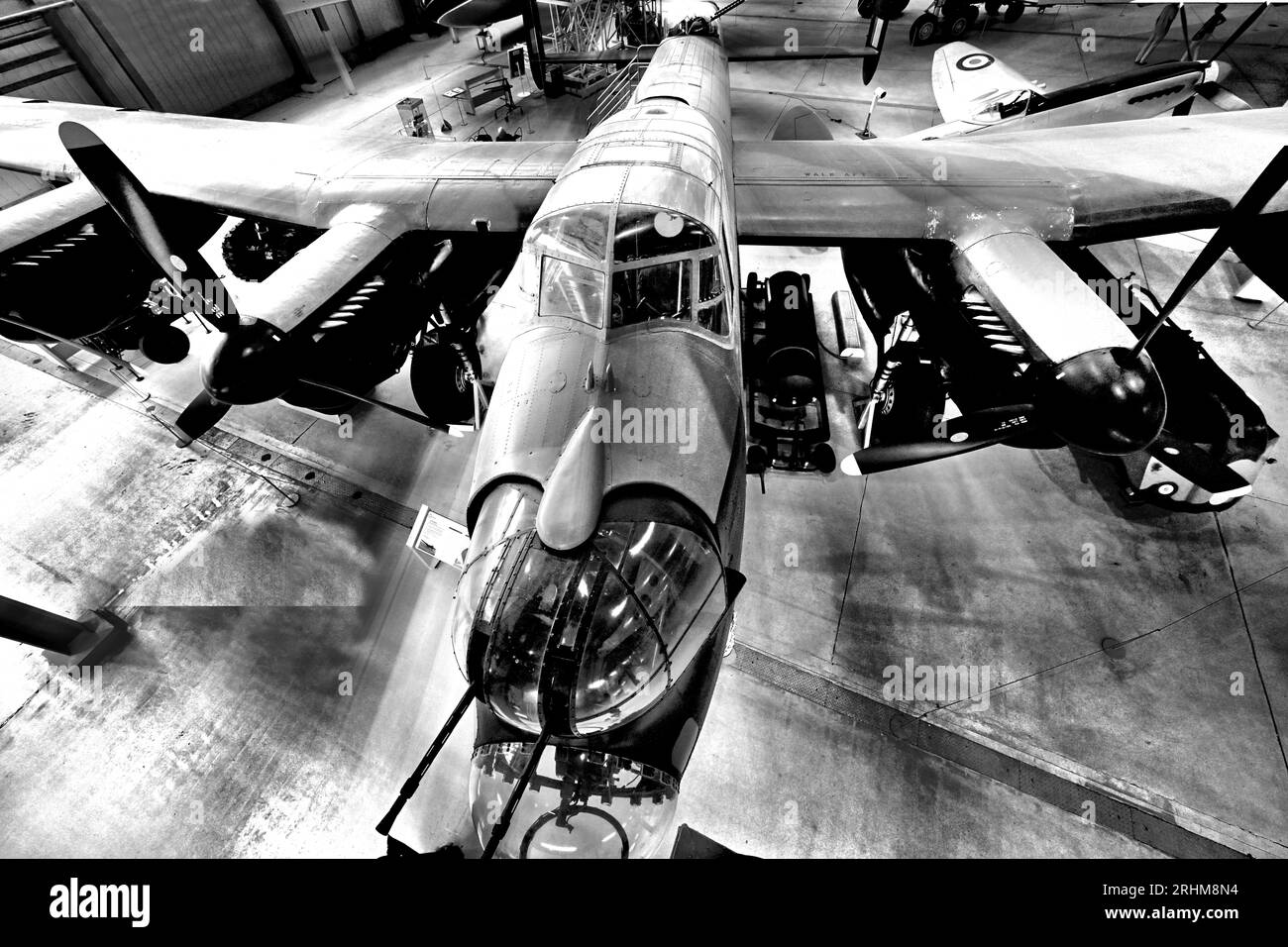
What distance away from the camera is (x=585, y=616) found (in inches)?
116

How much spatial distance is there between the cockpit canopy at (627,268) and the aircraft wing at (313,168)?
2947mm

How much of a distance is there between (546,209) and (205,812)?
254 inches

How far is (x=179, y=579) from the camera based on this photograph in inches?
259

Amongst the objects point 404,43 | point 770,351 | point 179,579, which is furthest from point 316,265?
point 404,43

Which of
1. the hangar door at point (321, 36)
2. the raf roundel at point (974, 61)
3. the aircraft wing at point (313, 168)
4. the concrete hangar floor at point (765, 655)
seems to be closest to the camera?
the concrete hangar floor at point (765, 655)

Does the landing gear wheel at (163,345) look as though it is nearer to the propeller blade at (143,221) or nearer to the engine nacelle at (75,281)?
the engine nacelle at (75,281)

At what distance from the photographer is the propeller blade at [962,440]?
430 cm

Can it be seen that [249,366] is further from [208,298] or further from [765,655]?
[765,655]

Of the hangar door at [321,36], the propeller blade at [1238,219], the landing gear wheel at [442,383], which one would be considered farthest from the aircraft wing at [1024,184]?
the hangar door at [321,36]

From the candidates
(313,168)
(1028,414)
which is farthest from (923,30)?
(1028,414)

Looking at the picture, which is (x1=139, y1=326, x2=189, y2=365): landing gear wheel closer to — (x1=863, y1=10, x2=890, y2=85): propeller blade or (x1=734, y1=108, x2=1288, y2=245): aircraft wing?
(x1=734, y1=108, x2=1288, y2=245): aircraft wing
